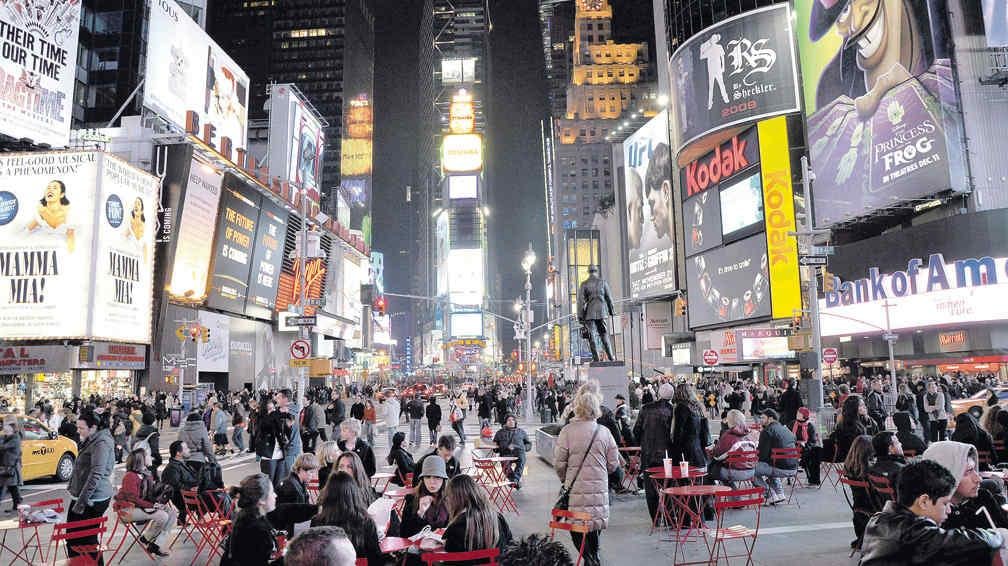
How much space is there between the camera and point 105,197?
3098 cm

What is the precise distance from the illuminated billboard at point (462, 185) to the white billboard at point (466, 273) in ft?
34.7

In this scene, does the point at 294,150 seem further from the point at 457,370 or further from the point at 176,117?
the point at 457,370

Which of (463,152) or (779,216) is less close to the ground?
(463,152)

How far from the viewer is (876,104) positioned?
40531mm

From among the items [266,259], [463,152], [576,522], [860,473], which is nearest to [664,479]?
[860,473]

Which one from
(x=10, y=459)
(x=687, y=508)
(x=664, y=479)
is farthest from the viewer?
(x=10, y=459)

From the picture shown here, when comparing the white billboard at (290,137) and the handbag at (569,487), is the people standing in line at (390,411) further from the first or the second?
the white billboard at (290,137)

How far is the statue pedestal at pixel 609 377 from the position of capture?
18.5 metres

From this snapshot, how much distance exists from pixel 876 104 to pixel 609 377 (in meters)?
31.8

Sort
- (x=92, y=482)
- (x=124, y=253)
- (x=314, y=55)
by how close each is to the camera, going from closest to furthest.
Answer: (x=92, y=482) → (x=124, y=253) → (x=314, y=55)

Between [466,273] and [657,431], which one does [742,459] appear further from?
[466,273]

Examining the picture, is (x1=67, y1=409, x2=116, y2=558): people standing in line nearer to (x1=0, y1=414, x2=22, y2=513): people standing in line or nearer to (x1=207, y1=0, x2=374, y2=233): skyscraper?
(x1=0, y1=414, x2=22, y2=513): people standing in line

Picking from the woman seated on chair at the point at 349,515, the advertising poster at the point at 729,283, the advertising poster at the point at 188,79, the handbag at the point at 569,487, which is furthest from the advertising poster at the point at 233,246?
the woman seated on chair at the point at 349,515

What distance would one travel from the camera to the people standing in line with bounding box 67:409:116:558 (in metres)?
8.04
